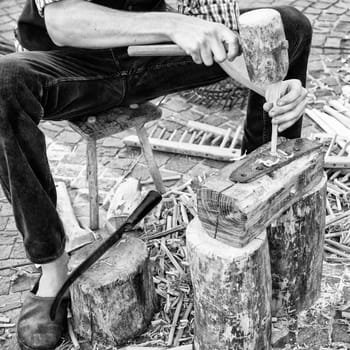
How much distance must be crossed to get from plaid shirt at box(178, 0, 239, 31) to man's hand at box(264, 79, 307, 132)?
81 centimetres

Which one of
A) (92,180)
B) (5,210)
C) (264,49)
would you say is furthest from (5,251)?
(264,49)

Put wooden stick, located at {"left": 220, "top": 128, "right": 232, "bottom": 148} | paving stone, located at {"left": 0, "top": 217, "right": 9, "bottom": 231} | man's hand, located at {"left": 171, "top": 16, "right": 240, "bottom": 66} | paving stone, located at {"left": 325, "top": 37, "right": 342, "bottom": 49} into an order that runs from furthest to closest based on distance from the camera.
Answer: paving stone, located at {"left": 325, "top": 37, "right": 342, "bottom": 49} → wooden stick, located at {"left": 220, "top": 128, "right": 232, "bottom": 148} → paving stone, located at {"left": 0, "top": 217, "right": 9, "bottom": 231} → man's hand, located at {"left": 171, "top": 16, "right": 240, "bottom": 66}

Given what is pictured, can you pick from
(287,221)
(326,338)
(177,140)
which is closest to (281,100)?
Answer: (287,221)

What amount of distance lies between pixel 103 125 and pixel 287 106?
3.56 ft

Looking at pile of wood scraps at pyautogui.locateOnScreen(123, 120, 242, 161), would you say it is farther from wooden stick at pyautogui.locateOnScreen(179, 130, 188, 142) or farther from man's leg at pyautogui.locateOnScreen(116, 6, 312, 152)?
man's leg at pyautogui.locateOnScreen(116, 6, 312, 152)

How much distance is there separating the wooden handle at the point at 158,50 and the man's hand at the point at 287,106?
0.44 m

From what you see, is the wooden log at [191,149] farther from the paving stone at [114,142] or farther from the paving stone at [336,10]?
the paving stone at [336,10]

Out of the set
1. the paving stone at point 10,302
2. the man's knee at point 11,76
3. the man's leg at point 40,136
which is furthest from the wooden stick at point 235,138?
the man's knee at point 11,76

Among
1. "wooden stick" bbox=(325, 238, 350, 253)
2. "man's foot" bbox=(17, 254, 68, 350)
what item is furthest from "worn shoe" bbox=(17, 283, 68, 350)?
"wooden stick" bbox=(325, 238, 350, 253)

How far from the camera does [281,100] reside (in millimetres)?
2516

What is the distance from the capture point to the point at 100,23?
2.65 m

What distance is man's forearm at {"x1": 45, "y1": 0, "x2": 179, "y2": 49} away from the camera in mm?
2641

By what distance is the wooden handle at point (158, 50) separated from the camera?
2.57 metres

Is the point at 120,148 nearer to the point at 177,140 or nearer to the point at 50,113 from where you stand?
the point at 177,140
